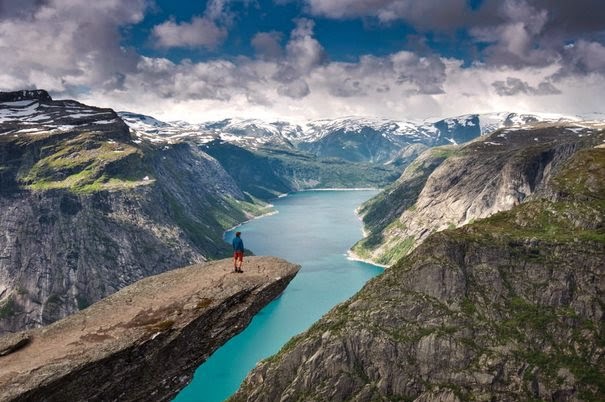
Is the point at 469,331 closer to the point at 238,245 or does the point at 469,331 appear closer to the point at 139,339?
the point at 238,245

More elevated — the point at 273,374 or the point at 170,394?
the point at 170,394

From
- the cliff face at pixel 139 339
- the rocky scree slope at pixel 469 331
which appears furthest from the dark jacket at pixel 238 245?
the rocky scree slope at pixel 469 331

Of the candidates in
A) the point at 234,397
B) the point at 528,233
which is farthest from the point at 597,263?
the point at 234,397

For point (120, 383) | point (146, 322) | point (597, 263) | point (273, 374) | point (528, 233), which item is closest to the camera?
point (120, 383)

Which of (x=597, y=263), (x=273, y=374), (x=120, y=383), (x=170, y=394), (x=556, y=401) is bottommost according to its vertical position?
(x=556, y=401)

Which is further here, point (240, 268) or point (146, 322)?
point (240, 268)

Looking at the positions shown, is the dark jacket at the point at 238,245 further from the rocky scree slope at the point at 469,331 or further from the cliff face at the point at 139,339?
the rocky scree slope at the point at 469,331

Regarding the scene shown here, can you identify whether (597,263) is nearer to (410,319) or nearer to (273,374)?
(410,319)

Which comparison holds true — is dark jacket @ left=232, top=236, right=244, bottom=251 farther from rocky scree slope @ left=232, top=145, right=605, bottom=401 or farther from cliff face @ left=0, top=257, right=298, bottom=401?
rocky scree slope @ left=232, top=145, right=605, bottom=401

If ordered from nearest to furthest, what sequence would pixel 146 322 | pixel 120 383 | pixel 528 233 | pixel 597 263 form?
pixel 120 383 → pixel 146 322 → pixel 597 263 → pixel 528 233
